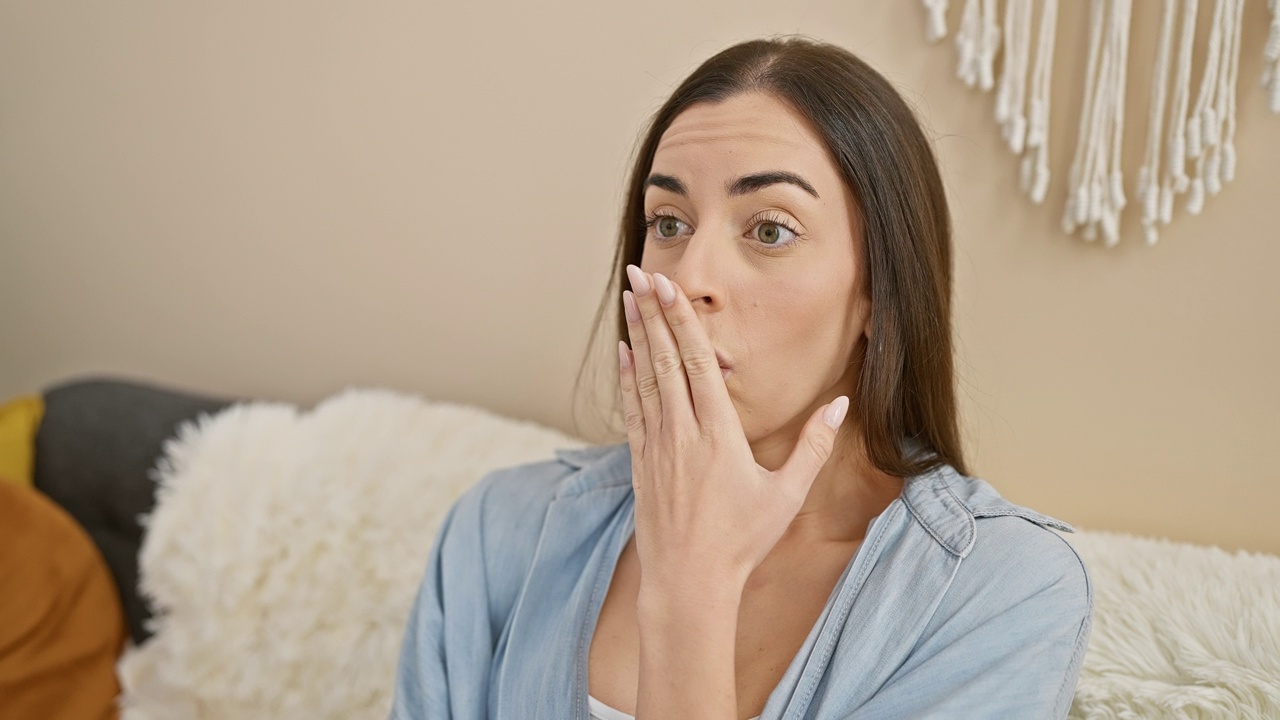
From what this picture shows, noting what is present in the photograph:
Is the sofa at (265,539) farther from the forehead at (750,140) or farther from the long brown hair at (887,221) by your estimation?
the forehead at (750,140)

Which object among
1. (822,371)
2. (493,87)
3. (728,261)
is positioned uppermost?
(493,87)

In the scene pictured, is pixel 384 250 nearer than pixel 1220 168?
No

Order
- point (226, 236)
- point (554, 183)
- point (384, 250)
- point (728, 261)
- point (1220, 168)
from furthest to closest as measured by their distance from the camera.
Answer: point (226, 236) → point (384, 250) → point (554, 183) → point (1220, 168) → point (728, 261)

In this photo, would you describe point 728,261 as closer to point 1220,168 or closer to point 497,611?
point 497,611

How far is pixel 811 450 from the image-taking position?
1.05 meters

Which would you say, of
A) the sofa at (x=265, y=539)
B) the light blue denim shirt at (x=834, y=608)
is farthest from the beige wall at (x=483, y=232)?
the light blue denim shirt at (x=834, y=608)

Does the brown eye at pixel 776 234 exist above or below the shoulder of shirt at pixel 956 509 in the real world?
above

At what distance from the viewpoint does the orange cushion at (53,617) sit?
1746 millimetres

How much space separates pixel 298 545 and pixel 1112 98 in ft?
4.70

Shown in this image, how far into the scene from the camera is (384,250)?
80.7 inches

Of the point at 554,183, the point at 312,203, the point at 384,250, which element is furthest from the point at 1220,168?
the point at 312,203

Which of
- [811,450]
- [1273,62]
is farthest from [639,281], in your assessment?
[1273,62]

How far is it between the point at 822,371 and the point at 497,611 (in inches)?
21.0

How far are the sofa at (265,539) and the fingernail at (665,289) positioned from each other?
1.43ft
